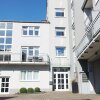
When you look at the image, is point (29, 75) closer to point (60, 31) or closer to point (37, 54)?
point (37, 54)

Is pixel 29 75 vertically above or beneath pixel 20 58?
beneath

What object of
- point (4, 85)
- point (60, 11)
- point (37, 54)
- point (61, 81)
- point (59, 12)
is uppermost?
point (60, 11)

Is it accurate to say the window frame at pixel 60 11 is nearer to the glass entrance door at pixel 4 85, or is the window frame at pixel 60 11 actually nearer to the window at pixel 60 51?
the window at pixel 60 51

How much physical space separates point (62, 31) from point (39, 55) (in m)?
4.54

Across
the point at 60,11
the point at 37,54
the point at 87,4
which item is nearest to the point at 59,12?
the point at 60,11

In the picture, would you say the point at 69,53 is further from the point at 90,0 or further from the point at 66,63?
the point at 90,0

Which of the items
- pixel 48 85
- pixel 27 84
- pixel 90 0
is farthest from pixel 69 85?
pixel 90 0

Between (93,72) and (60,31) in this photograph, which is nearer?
(93,72)

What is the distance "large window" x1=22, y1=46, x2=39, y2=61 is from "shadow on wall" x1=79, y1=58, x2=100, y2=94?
775cm

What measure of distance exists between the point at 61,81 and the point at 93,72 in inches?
258

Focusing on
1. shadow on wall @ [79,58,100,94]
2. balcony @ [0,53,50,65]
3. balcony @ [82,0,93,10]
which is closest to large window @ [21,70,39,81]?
balcony @ [0,53,50,65]

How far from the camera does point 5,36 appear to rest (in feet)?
99.9

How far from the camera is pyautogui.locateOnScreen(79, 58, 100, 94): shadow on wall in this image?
24000 millimetres

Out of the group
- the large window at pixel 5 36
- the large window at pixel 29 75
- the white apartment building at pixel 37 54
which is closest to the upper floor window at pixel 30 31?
the white apartment building at pixel 37 54
